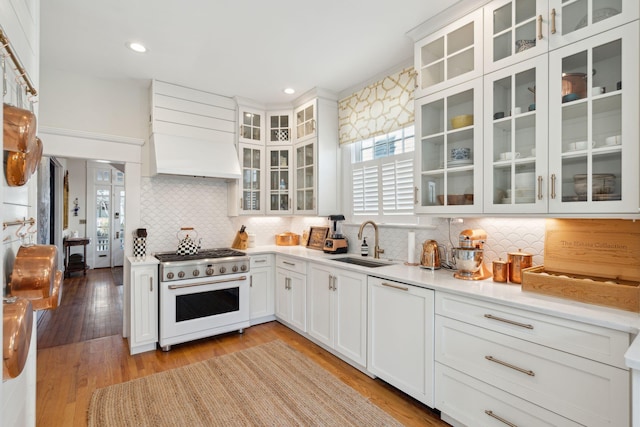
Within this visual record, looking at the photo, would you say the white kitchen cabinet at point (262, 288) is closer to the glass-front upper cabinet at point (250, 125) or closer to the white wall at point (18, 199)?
the glass-front upper cabinet at point (250, 125)

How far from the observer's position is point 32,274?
1.15 metres

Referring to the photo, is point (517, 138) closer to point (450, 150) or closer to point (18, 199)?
point (450, 150)

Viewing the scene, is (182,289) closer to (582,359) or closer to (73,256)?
(582,359)

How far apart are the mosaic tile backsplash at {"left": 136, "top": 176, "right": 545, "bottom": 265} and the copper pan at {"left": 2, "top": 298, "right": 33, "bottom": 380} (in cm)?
258

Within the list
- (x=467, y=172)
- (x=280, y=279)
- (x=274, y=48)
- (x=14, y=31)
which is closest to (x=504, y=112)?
(x=467, y=172)

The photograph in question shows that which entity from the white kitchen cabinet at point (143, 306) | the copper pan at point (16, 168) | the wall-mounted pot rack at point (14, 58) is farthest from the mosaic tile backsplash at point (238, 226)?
the copper pan at point (16, 168)

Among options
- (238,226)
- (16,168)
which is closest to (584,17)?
(16,168)

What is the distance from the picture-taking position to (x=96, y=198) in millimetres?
7516

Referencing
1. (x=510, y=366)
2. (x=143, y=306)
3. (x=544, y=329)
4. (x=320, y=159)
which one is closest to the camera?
(x=544, y=329)

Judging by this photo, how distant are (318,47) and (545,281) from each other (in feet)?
8.01

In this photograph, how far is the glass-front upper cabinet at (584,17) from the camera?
4.98ft

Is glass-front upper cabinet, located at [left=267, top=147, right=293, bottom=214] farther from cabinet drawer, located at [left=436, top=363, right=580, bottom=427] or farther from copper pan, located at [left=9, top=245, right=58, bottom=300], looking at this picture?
copper pan, located at [left=9, top=245, right=58, bottom=300]

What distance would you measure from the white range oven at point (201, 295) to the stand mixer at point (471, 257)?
7.46 ft

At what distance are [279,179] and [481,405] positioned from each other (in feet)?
10.5
